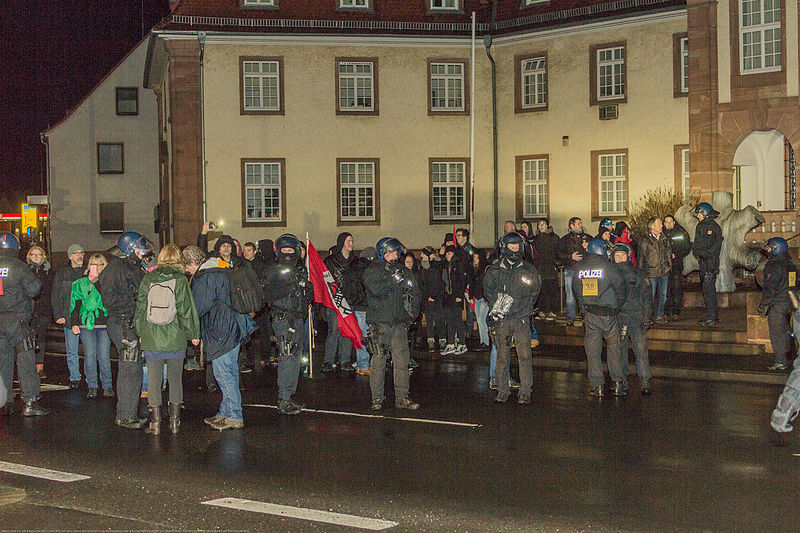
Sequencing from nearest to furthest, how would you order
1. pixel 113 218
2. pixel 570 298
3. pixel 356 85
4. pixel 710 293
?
pixel 710 293 < pixel 570 298 < pixel 356 85 < pixel 113 218

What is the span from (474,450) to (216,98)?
2557 cm

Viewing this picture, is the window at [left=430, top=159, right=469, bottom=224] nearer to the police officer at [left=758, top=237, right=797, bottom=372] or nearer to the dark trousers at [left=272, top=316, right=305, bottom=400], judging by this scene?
the police officer at [left=758, top=237, right=797, bottom=372]

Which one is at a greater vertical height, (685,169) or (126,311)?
(685,169)

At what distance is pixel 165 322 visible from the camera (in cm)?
1130

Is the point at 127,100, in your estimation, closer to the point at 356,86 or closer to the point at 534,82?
the point at 356,86

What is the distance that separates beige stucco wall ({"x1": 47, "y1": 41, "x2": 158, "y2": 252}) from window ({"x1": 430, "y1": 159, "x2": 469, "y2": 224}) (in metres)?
20.4

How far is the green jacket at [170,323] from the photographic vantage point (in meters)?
11.3

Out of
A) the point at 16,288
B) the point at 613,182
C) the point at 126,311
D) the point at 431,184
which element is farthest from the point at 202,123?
the point at 126,311

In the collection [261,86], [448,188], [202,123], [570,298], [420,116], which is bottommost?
[570,298]

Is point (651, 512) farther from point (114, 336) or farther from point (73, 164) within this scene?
point (73, 164)

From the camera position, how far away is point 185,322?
11.4 metres

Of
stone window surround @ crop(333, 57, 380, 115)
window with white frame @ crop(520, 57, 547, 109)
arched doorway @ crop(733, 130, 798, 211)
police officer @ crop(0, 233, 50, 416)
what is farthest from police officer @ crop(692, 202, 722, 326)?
stone window surround @ crop(333, 57, 380, 115)

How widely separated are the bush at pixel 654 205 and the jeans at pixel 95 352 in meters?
17.3

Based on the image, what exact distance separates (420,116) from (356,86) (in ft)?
7.20
